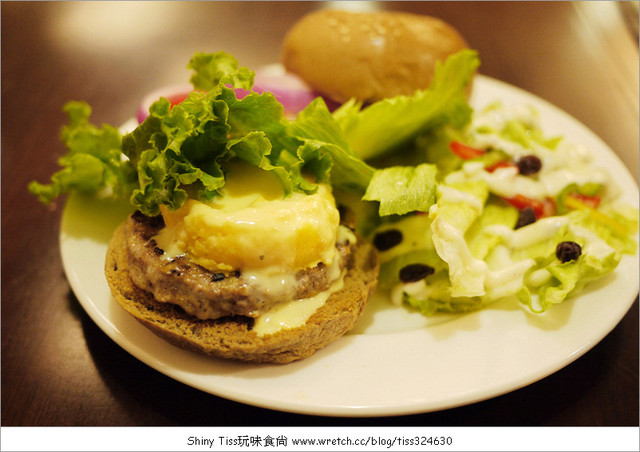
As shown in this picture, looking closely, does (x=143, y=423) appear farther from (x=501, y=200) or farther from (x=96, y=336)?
(x=501, y=200)

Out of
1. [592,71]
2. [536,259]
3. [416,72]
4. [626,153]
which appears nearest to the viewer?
[536,259]

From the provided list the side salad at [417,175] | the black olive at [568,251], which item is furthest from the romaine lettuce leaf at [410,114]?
the black olive at [568,251]

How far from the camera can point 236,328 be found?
165cm

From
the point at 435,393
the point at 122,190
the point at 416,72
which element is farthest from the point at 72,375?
the point at 416,72

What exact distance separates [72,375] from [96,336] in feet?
0.57

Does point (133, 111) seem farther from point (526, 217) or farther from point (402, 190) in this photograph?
point (526, 217)

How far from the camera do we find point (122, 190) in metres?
2.16

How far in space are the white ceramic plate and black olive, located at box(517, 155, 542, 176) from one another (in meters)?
0.60

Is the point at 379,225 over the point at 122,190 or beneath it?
beneath

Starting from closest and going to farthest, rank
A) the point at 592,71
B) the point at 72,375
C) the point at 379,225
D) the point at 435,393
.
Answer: the point at 435,393 → the point at 72,375 → the point at 379,225 → the point at 592,71

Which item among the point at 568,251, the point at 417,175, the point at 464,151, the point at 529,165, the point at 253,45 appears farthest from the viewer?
the point at 253,45

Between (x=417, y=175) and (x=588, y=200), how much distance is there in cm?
93

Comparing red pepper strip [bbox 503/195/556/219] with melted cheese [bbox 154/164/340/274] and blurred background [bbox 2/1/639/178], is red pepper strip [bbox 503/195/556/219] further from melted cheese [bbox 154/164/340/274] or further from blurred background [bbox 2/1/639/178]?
blurred background [bbox 2/1/639/178]

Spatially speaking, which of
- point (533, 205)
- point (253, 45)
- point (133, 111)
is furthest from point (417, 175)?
point (253, 45)
